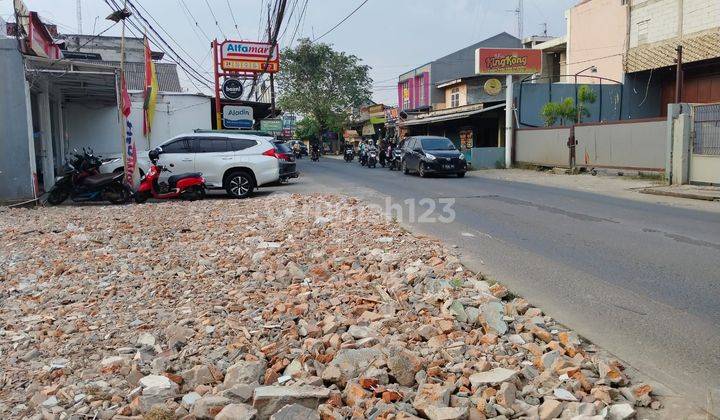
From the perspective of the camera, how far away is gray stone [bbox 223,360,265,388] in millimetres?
3816

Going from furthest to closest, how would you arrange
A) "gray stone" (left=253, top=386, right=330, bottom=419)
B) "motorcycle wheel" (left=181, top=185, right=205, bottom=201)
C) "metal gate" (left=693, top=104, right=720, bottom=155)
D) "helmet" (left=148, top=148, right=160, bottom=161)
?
1. "metal gate" (left=693, top=104, right=720, bottom=155)
2. "helmet" (left=148, top=148, right=160, bottom=161)
3. "motorcycle wheel" (left=181, top=185, right=205, bottom=201)
4. "gray stone" (left=253, top=386, right=330, bottom=419)

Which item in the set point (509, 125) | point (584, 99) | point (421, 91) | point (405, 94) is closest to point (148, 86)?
point (509, 125)

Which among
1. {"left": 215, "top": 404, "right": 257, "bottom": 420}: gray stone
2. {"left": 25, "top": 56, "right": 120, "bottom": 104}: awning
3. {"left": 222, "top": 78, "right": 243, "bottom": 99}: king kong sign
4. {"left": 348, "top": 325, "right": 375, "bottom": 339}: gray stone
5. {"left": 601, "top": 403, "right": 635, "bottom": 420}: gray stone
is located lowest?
{"left": 601, "top": 403, "right": 635, "bottom": 420}: gray stone

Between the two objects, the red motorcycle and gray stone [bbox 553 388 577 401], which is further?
the red motorcycle

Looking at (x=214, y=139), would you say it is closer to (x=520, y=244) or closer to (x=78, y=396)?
(x=520, y=244)

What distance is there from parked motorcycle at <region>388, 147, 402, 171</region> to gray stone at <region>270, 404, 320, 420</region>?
2328 centimetres

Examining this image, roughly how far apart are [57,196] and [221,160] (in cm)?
403

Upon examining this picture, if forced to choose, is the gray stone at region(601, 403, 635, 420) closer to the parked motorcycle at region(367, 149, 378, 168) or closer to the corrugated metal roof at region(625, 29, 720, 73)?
the corrugated metal roof at region(625, 29, 720, 73)

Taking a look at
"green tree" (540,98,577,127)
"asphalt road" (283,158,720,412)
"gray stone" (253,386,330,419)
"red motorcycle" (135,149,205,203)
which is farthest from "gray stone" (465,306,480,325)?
"green tree" (540,98,577,127)

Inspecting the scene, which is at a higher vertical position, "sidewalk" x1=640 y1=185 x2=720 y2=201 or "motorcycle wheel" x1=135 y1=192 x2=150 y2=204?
"motorcycle wheel" x1=135 y1=192 x2=150 y2=204

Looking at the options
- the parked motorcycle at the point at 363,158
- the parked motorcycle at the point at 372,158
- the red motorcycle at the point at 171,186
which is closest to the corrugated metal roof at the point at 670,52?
the parked motorcycle at the point at 372,158

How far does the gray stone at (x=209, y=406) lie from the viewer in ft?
11.1

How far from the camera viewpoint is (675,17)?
27.0 metres

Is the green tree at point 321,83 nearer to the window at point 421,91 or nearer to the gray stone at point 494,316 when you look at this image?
the window at point 421,91
